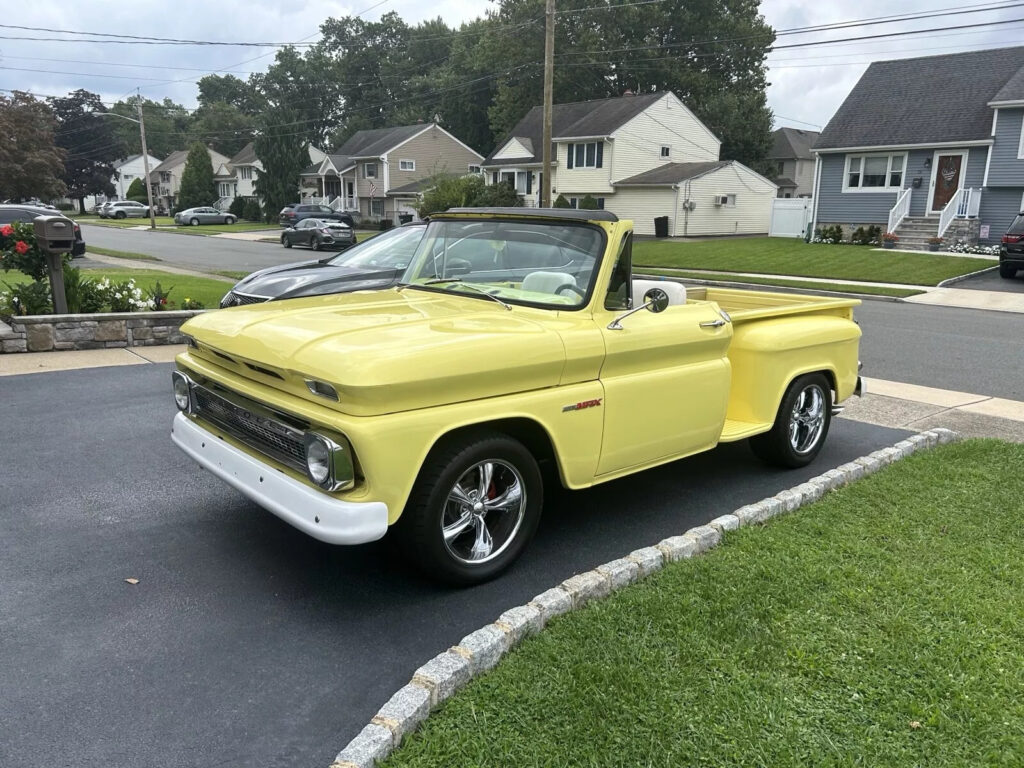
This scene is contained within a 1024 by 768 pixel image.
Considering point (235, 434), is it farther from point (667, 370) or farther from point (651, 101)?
point (651, 101)

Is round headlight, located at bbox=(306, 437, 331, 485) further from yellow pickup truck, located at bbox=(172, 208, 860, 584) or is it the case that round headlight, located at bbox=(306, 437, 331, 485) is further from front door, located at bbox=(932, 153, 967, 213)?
front door, located at bbox=(932, 153, 967, 213)

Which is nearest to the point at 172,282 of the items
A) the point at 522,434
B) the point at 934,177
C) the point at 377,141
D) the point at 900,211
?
the point at 522,434

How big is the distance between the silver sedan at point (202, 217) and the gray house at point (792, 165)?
133 ft

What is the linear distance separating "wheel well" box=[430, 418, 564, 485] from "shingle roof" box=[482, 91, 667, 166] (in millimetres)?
35859

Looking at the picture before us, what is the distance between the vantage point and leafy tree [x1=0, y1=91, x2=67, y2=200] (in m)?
52.4

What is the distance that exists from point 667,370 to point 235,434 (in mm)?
2293

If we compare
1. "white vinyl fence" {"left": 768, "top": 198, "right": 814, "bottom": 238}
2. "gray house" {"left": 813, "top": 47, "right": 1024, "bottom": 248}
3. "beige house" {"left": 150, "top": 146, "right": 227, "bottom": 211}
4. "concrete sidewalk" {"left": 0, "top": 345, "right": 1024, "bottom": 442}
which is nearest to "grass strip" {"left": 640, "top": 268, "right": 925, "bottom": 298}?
"gray house" {"left": 813, "top": 47, "right": 1024, "bottom": 248}

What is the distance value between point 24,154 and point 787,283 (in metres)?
54.5

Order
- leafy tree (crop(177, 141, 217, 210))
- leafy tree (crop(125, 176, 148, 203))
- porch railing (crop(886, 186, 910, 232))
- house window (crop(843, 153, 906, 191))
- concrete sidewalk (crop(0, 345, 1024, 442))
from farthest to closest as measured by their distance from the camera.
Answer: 1. leafy tree (crop(125, 176, 148, 203))
2. leafy tree (crop(177, 141, 217, 210))
3. house window (crop(843, 153, 906, 191))
4. porch railing (crop(886, 186, 910, 232))
5. concrete sidewalk (crop(0, 345, 1024, 442))

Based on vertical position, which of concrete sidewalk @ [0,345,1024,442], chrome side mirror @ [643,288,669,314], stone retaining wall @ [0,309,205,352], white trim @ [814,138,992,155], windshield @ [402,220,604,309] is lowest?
concrete sidewalk @ [0,345,1024,442]

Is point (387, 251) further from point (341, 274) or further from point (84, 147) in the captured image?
point (84, 147)

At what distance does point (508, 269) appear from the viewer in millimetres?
4547

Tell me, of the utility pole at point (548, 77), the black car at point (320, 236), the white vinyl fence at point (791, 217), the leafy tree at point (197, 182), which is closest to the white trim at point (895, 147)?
the white vinyl fence at point (791, 217)

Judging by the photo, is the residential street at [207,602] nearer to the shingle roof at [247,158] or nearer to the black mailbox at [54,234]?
the black mailbox at [54,234]
